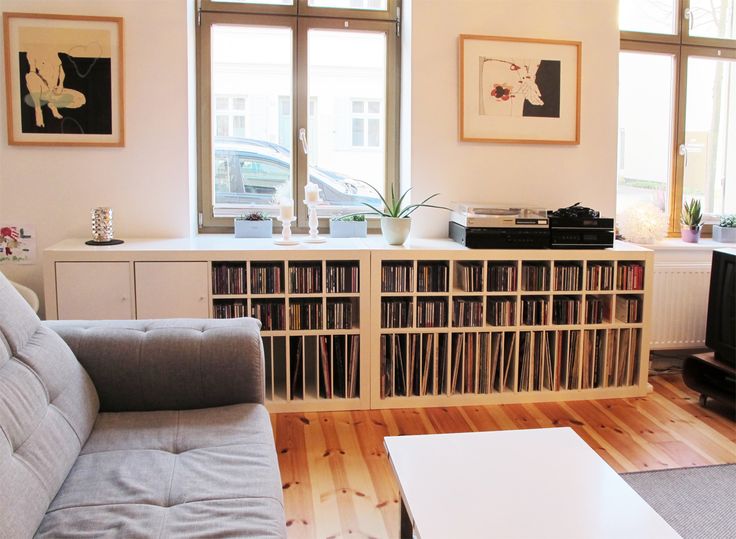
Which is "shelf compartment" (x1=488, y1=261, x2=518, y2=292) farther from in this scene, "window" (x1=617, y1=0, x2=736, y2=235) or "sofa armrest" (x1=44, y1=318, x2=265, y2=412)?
"sofa armrest" (x1=44, y1=318, x2=265, y2=412)

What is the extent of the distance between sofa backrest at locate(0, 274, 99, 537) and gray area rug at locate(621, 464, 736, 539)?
1.86 m

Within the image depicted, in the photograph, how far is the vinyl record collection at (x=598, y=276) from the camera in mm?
3342

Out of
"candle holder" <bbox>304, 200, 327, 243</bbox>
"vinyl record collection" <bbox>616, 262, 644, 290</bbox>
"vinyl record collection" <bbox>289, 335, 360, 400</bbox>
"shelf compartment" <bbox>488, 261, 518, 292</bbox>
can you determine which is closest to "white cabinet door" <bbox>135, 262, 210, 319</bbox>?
"vinyl record collection" <bbox>289, 335, 360, 400</bbox>

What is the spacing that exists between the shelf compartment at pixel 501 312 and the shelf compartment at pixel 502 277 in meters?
0.06

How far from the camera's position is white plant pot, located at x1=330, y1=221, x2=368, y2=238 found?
3.55 metres

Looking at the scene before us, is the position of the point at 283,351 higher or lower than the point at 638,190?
lower

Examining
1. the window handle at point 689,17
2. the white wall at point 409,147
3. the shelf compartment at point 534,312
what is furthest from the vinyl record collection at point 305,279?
the window handle at point 689,17

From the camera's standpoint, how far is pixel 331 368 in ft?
10.5

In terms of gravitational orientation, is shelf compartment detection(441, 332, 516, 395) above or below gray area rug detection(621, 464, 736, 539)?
above

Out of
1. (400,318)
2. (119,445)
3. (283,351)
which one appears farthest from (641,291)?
(119,445)

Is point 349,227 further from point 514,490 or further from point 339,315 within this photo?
point 514,490

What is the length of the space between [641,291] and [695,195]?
3.58 feet

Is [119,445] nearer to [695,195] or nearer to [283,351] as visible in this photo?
[283,351]

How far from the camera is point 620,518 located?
1.60 meters
